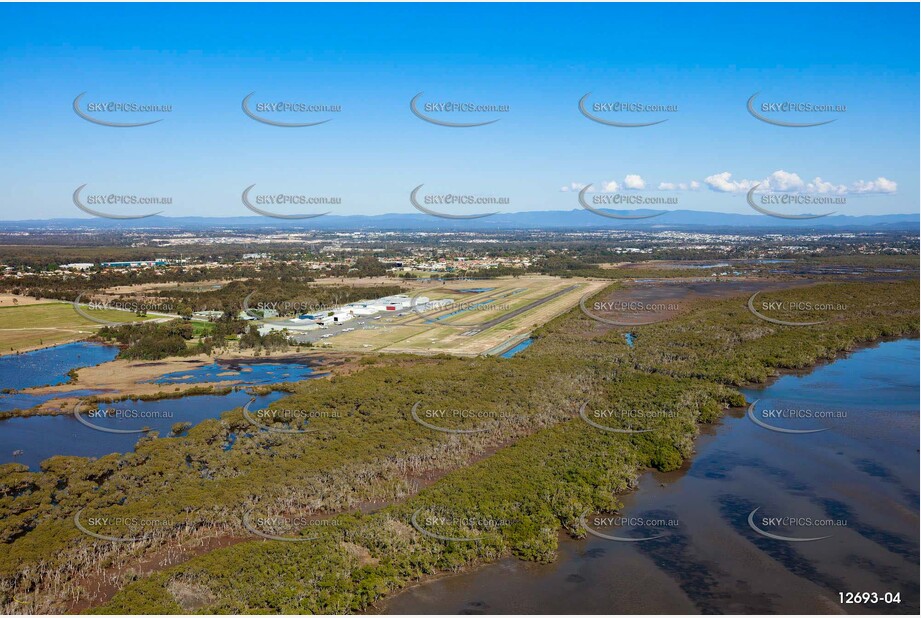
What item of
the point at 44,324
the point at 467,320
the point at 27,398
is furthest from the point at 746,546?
the point at 44,324

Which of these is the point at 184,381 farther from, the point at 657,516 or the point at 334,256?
the point at 334,256

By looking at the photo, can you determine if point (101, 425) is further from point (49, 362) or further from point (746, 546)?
point (746, 546)

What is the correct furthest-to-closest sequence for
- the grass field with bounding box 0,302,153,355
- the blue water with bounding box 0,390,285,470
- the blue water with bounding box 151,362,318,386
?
the grass field with bounding box 0,302,153,355
the blue water with bounding box 151,362,318,386
the blue water with bounding box 0,390,285,470

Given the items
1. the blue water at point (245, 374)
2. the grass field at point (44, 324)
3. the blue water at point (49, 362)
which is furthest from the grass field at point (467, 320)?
the grass field at point (44, 324)

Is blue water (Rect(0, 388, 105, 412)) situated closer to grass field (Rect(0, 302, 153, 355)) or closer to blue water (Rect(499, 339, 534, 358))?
grass field (Rect(0, 302, 153, 355))

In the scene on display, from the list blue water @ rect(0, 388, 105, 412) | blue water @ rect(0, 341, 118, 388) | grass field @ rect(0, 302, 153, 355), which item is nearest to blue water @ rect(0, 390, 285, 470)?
blue water @ rect(0, 388, 105, 412)

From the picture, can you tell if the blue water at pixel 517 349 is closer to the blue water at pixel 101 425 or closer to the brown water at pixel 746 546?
the blue water at pixel 101 425

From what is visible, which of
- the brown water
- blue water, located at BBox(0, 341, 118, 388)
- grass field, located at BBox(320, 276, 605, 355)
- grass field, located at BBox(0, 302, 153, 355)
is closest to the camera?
the brown water
